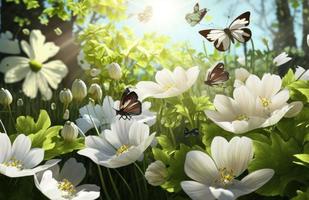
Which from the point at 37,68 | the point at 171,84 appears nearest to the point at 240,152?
the point at 171,84

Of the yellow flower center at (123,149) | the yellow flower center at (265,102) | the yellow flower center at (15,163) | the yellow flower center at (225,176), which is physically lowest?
the yellow flower center at (225,176)

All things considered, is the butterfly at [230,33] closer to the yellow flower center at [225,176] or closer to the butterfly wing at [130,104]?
the butterfly wing at [130,104]

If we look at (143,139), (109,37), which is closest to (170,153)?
(143,139)

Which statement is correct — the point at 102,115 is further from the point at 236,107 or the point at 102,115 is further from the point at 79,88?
the point at 236,107

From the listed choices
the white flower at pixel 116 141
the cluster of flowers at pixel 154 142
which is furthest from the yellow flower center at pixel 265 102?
the white flower at pixel 116 141

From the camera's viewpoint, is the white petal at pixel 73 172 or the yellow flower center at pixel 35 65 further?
the yellow flower center at pixel 35 65
